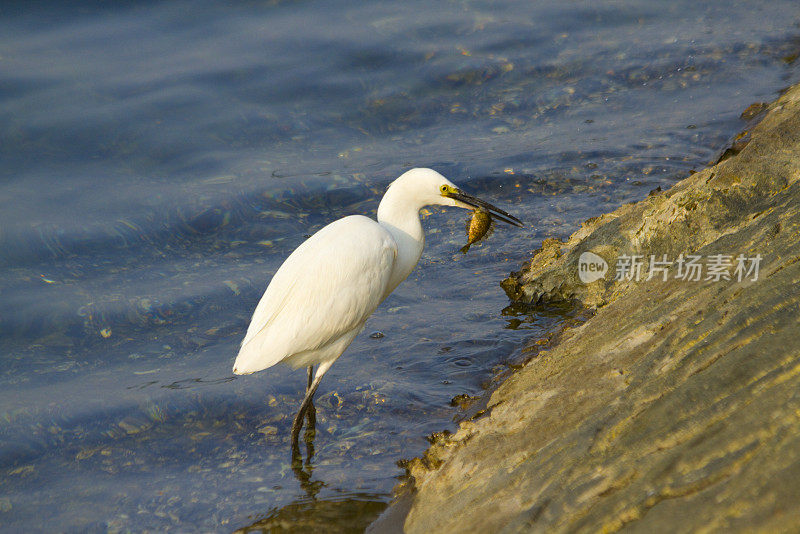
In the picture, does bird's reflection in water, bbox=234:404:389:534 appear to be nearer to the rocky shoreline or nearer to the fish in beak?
the rocky shoreline

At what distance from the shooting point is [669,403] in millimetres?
2945

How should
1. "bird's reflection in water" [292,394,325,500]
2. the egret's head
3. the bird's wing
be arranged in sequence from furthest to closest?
the egret's head → the bird's wing → "bird's reflection in water" [292,394,325,500]

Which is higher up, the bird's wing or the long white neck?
the long white neck

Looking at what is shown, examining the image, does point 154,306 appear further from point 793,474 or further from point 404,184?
point 793,474

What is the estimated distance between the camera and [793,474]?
2281 millimetres

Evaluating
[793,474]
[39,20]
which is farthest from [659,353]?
[39,20]

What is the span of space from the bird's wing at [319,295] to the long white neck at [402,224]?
0.24m

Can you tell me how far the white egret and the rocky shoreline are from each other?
1064mm

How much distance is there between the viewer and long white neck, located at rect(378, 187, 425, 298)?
514 cm

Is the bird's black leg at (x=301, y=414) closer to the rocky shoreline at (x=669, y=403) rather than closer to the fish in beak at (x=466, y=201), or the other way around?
the rocky shoreline at (x=669, y=403)

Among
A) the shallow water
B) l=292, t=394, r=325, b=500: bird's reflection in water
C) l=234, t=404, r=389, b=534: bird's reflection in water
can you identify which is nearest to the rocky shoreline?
l=234, t=404, r=389, b=534: bird's reflection in water

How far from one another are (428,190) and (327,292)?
0.93 meters

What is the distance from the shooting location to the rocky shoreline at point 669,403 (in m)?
2.48

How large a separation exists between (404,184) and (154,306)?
2.99 metres
